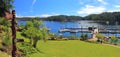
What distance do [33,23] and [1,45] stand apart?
2222 centimetres

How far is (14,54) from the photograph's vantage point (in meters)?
7.87

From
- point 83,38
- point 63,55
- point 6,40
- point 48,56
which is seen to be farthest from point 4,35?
point 83,38

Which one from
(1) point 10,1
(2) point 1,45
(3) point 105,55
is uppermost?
(1) point 10,1

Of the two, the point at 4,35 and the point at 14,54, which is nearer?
the point at 14,54

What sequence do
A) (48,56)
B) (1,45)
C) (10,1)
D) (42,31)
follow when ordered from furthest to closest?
1. (10,1)
2. (42,31)
3. (48,56)
4. (1,45)

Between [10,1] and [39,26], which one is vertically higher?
[10,1]

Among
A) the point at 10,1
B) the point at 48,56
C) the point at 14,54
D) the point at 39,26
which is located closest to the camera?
the point at 14,54

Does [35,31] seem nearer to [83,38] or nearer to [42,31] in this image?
[42,31]

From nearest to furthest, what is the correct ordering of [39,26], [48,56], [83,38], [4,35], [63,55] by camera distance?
1. [4,35]
2. [48,56]
3. [63,55]
4. [39,26]
5. [83,38]

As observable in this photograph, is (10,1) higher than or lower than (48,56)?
higher

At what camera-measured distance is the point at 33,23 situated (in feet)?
206

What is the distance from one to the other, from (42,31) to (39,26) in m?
6.49

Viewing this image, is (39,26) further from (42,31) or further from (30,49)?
(30,49)

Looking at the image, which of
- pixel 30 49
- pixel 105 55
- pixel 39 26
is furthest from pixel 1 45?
pixel 105 55
